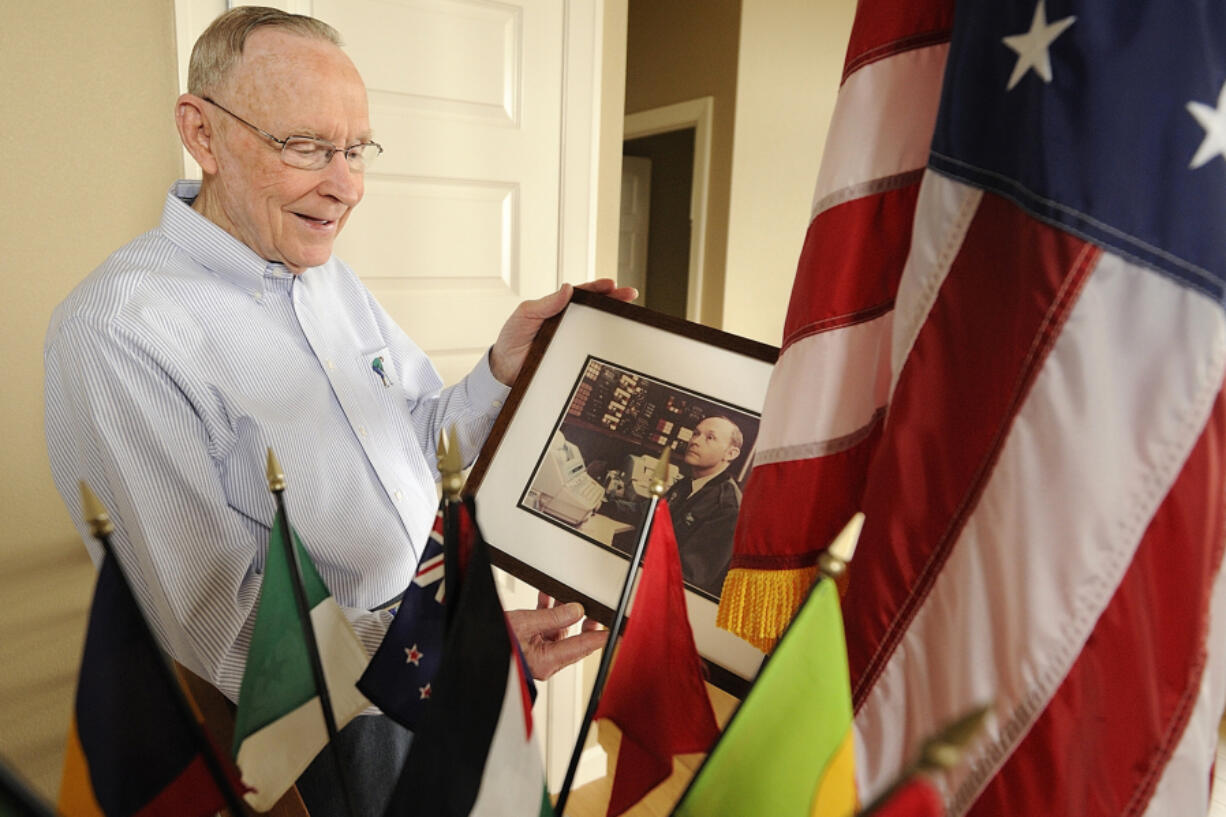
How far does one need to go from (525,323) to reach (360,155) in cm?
33

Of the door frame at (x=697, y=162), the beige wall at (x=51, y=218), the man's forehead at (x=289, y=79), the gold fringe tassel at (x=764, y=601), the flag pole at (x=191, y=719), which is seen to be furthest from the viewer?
the door frame at (x=697, y=162)

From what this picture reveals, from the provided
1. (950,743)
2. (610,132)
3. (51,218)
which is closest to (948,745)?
(950,743)

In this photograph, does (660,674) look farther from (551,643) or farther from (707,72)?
(707,72)

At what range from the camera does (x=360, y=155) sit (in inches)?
41.6

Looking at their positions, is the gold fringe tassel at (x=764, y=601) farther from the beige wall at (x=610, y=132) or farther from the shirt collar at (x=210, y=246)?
the beige wall at (x=610, y=132)

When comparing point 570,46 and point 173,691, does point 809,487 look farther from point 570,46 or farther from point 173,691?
point 570,46

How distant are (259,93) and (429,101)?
2.73ft

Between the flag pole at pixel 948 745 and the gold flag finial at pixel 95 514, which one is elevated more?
the gold flag finial at pixel 95 514

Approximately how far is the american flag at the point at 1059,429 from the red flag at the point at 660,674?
0.62ft

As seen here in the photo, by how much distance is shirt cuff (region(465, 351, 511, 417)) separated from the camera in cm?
119

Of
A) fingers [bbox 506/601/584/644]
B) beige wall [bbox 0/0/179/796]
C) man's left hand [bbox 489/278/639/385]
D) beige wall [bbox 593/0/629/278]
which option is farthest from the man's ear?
beige wall [bbox 593/0/629/278]

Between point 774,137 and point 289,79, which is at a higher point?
point 774,137

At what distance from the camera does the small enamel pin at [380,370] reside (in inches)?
46.3

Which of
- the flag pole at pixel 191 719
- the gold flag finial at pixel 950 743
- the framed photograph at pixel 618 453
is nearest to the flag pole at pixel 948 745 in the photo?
the gold flag finial at pixel 950 743
